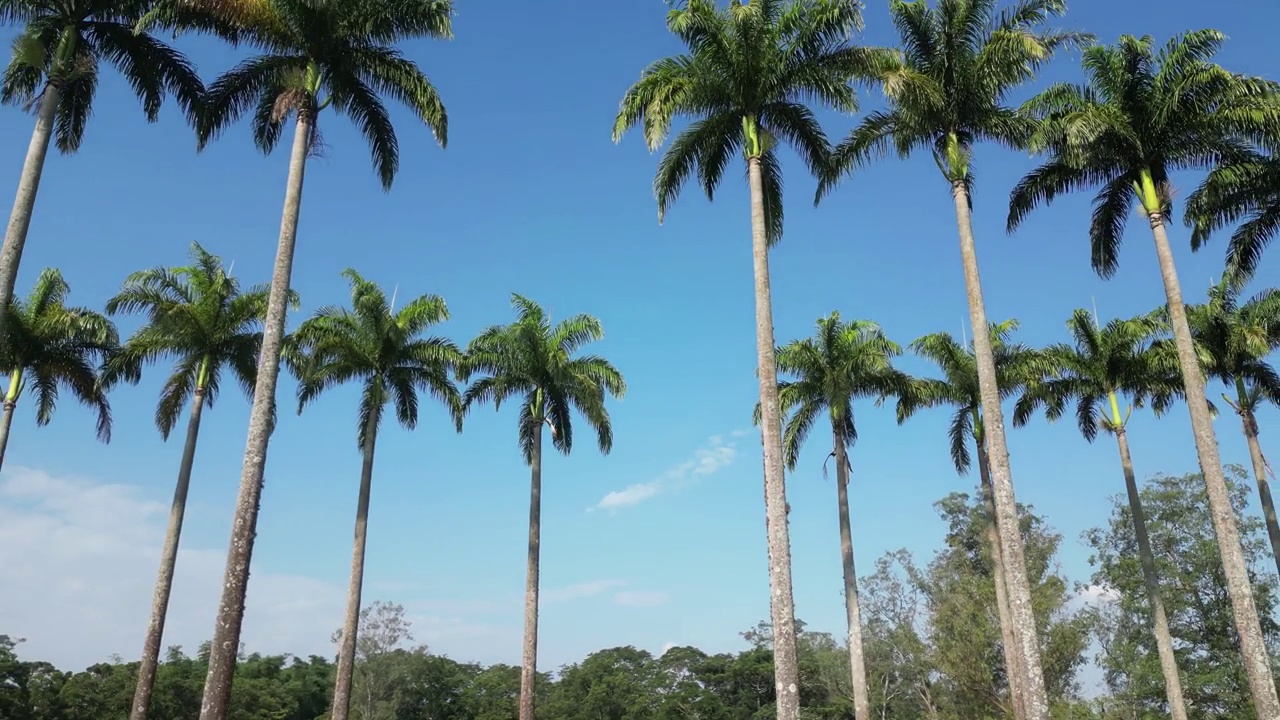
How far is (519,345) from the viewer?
29.3 m

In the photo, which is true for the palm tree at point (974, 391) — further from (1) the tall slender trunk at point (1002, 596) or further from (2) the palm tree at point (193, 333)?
(2) the palm tree at point (193, 333)

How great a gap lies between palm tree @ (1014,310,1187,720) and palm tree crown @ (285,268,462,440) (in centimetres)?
2064

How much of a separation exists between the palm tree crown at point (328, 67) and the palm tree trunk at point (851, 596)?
18.2 meters

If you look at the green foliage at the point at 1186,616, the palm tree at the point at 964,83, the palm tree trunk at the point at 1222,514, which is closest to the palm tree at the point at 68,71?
the palm tree at the point at 964,83

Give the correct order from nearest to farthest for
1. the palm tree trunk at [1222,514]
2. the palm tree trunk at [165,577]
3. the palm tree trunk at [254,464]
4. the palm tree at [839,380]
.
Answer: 1. the palm tree trunk at [254,464]
2. the palm tree trunk at [1222,514]
3. the palm tree trunk at [165,577]
4. the palm tree at [839,380]

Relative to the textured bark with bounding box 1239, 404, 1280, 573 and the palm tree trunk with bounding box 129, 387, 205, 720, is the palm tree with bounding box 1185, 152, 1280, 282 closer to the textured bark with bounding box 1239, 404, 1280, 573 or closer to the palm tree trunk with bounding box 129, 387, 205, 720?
the textured bark with bounding box 1239, 404, 1280, 573

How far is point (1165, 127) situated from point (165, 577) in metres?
27.2

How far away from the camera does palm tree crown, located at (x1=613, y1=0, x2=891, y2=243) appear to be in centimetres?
1811

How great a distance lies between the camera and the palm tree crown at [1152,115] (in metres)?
18.5

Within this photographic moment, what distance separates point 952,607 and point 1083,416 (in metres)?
18.3

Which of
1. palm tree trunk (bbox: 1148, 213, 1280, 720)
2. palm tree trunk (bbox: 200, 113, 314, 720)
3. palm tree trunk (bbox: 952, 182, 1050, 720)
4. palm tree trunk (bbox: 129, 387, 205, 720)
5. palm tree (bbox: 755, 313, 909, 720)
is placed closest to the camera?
palm tree trunk (bbox: 200, 113, 314, 720)

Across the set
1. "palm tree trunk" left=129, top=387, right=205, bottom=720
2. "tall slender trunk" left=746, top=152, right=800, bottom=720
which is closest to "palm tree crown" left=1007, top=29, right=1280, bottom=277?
"tall slender trunk" left=746, top=152, right=800, bottom=720

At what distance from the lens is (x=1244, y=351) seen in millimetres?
27531

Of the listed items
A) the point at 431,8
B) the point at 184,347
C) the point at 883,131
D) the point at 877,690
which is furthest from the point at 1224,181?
the point at 877,690
